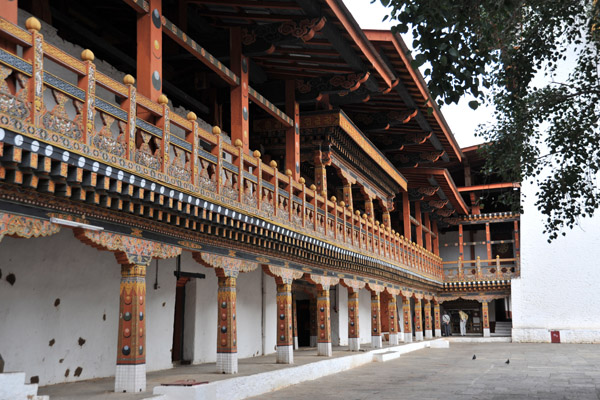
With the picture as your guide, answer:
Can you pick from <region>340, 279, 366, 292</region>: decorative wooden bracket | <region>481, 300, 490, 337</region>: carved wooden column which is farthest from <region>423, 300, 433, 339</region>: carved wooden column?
<region>340, 279, 366, 292</region>: decorative wooden bracket

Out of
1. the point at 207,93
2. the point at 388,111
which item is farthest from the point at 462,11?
the point at 388,111

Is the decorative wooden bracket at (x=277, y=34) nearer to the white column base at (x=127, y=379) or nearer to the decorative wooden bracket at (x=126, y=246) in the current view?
the decorative wooden bracket at (x=126, y=246)

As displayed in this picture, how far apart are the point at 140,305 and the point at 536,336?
2164 centimetres

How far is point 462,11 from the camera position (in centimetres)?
594

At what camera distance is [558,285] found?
25578 mm

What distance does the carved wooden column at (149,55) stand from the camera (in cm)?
777

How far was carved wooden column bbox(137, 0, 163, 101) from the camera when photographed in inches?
306

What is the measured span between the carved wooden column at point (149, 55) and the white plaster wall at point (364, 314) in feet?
46.4

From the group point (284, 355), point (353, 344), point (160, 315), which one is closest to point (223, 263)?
point (160, 315)

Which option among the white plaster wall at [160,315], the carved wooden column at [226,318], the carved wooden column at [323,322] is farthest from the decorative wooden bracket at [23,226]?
the carved wooden column at [323,322]

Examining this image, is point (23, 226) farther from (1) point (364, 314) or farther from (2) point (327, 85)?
(1) point (364, 314)

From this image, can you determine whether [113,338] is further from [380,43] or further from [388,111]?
[388,111]

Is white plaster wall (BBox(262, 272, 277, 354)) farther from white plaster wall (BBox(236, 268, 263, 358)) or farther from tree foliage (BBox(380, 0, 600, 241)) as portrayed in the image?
tree foliage (BBox(380, 0, 600, 241))

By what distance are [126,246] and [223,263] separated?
246 cm
